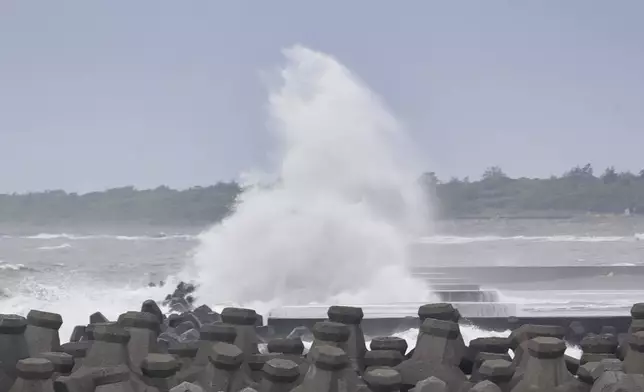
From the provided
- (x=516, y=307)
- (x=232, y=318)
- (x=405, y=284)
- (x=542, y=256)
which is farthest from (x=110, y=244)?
(x=232, y=318)

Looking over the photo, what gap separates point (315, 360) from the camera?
80.0 inches

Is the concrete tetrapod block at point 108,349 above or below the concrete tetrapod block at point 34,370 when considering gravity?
above

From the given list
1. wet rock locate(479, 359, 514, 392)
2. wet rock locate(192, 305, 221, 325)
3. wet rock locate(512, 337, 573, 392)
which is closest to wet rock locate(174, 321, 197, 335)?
wet rock locate(192, 305, 221, 325)

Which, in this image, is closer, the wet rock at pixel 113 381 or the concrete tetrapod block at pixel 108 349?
the wet rock at pixel 113 381

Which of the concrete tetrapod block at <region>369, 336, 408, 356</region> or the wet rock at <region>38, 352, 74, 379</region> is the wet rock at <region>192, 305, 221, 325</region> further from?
the wet rock at <region>38, 352, 74, 379</region>

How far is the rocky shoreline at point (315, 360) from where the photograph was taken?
201 centimetres

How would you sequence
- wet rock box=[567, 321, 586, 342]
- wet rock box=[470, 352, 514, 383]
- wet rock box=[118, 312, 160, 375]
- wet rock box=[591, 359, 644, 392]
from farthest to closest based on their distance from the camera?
wet rock box=[567, 321, 586, 342]
wet rock box=[118, 312, 160, 375]
wet rock box=[470, 352, 514, 383]
wet rock box=[591, 359, 644, 392]

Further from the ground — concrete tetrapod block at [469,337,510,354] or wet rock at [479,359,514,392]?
concrete tetrapod block at [469,337,510,354]

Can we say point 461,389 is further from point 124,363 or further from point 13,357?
point 13,357

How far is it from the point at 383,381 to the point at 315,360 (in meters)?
0.18

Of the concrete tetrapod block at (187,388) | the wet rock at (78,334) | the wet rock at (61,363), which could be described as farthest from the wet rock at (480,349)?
the wet rock at (78,334)

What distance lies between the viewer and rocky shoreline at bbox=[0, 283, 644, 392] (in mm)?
2012

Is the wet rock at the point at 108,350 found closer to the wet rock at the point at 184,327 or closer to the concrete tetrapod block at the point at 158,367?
the concrete tetrapod block at the point at 158,367

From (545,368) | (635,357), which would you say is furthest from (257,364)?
(635,357)
